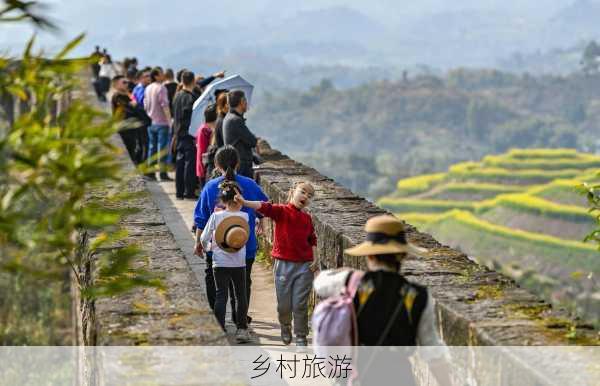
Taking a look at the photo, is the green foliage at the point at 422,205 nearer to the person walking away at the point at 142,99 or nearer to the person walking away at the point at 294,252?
the person walking away at the point at 142,99

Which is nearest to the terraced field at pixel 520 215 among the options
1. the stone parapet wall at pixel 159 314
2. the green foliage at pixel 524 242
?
the green foliage at pixel 524 242

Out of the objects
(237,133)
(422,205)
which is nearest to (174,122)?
(237,133)

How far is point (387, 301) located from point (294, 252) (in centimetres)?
332

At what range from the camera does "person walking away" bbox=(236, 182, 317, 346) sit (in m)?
8.46

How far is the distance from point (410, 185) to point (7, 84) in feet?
642

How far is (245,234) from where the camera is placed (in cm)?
877

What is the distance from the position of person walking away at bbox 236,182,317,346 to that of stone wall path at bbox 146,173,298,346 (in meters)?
0.59

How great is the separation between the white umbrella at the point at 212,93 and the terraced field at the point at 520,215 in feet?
294

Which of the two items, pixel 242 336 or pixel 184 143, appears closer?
pixel 242 336

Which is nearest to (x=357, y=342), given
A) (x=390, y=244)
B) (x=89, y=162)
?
(x=390, y=244)

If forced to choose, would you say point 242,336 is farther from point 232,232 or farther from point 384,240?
point 384,240

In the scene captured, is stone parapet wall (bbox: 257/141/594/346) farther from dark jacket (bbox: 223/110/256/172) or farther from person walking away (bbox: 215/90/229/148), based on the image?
person walking away (bbox: 215/90/229/148)

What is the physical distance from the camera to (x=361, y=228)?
9719 millimetres

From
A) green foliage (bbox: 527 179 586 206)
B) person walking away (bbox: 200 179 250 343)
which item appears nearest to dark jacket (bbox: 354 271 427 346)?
person walking away (bbox: 200 179 250 343)
